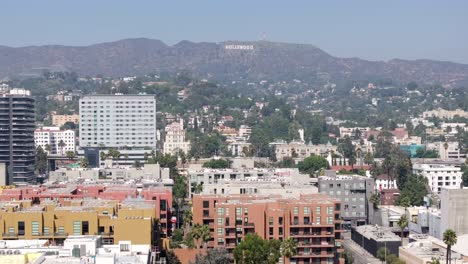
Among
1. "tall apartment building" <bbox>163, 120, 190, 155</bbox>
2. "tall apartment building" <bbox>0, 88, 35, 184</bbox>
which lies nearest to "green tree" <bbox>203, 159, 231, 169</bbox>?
"tall apartment building" <bbox>0, 88, 35, 184</bbox>

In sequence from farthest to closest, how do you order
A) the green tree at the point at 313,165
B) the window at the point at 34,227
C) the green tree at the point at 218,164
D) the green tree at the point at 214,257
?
1. the green tree at the point at 313,165
2. the green tree at the point at 218,164
3. the green tree at the point at 214,257
4. the window at the point at 34,227

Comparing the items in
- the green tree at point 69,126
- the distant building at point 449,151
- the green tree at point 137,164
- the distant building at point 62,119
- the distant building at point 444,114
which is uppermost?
the distant building at point 444,114

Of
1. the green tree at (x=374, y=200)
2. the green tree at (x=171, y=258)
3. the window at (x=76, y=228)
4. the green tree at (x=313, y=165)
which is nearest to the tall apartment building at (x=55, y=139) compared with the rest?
the green tree at (x=313, y=165)

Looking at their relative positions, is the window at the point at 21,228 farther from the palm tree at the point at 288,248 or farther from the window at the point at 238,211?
the palm tree at the point at 288,248

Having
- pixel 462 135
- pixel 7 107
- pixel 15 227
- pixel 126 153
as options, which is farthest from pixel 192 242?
pixel 462 135

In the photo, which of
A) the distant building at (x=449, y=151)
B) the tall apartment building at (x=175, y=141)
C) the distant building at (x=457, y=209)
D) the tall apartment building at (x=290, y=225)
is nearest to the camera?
the tall apartment building at (x=290, y=225)

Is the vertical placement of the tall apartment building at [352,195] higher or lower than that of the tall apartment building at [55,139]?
lower
